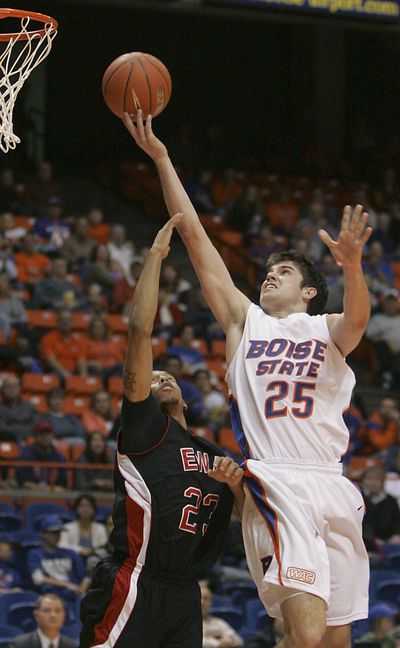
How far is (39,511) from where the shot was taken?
400 inches

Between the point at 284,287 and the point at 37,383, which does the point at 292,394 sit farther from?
the point at 37,383

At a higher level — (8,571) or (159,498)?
(159,498)

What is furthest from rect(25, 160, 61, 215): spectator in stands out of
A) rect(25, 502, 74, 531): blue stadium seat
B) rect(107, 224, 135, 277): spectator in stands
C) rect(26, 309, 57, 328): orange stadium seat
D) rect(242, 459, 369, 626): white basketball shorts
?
rect(242, 459, 369, 626): white basketball shorts

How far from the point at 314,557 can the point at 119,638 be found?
1.02 metres

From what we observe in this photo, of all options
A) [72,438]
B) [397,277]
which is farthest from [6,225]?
[397,277]

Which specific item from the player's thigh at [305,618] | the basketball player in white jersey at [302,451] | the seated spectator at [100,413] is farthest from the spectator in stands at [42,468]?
the player's thigh at [305,618]

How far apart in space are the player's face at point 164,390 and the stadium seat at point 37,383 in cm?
669

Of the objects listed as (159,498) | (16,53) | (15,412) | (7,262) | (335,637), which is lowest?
(15,412)

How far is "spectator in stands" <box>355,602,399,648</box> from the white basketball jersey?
418cm

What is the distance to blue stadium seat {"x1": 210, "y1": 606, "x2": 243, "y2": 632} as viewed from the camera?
8969 mm

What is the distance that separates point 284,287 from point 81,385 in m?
7.13

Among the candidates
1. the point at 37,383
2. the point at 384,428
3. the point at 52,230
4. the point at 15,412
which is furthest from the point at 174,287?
the point at 15,412

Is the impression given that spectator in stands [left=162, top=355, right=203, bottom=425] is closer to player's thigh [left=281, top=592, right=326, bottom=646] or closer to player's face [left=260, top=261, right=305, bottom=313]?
player's face [left=260, top=261, right=305, bottom=313]

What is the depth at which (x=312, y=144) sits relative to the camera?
65.0 ft
